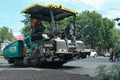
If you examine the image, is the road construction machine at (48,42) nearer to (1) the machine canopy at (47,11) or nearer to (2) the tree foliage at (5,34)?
(1) the machine canopy at (47,11)

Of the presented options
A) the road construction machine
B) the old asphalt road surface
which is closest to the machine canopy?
the road construction machine

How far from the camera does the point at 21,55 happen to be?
20.8 m

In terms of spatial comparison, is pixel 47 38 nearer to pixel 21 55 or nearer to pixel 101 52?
pixel 21 55

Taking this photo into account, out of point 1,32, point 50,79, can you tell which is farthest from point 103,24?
point 50,79

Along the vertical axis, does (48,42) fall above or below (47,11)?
below

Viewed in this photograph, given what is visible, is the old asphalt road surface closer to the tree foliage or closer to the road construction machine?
the road construction machine

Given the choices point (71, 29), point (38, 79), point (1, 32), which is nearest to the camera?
point (38, 79)

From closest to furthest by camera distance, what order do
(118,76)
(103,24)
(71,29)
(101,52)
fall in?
1. (118,76)
2. (71,29)
3. (103,24)
4. (101,52)

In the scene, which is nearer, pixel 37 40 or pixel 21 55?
pixel 37 40

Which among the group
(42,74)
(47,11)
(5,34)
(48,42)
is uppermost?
(5,34)

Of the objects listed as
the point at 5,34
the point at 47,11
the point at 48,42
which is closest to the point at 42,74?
the point at 48,42

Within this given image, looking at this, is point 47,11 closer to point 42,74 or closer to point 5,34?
point 42,74

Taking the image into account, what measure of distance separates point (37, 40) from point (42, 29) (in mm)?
643

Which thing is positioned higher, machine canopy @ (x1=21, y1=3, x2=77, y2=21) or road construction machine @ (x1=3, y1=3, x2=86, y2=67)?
machine canopy @ (x1=21, y1=3, x2=77, y2=21)
